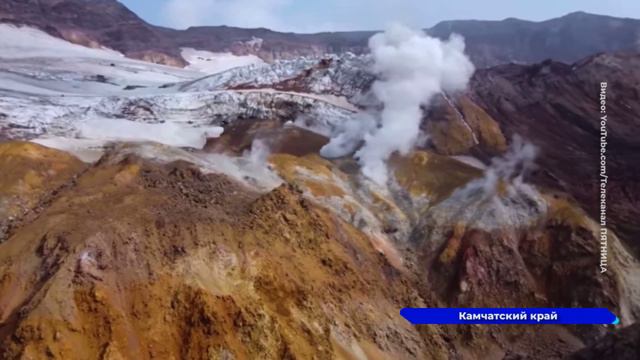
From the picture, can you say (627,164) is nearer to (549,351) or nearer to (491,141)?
(491,141)

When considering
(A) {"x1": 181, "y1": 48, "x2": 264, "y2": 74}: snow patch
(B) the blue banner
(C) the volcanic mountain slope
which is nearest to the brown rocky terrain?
(B) the blue banner

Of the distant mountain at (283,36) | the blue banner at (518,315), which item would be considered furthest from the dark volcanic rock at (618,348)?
the distant mountain at (283,36)

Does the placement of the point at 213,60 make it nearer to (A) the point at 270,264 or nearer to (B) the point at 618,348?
(A) the point at 270,264

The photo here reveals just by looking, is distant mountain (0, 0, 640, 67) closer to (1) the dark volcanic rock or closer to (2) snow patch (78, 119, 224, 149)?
(2) snow patch (78, 119, 224, 149)

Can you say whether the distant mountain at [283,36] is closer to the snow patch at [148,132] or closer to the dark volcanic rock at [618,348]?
the snow patch at [148,132]

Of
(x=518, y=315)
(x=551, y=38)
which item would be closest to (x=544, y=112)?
(x=518, y=315)
